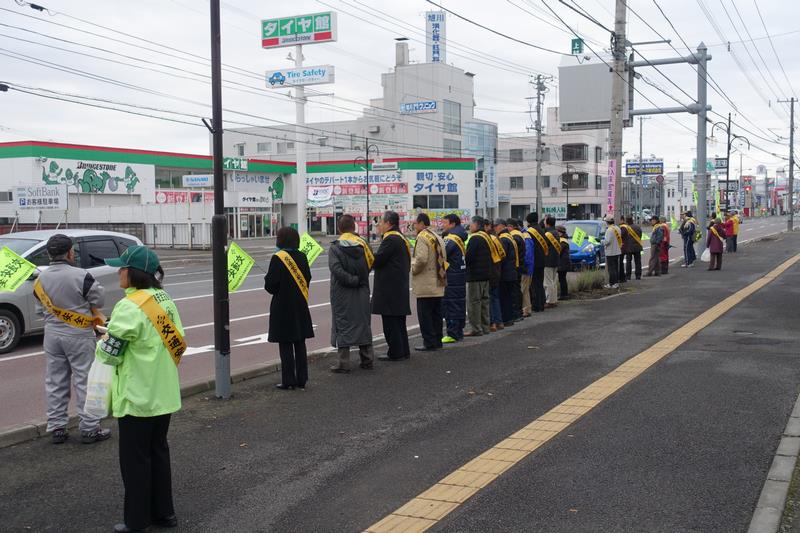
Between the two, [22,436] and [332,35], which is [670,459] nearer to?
[22,436]

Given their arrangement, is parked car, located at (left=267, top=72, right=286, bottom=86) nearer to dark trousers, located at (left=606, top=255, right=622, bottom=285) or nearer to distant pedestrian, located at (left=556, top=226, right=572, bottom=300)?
dark trousers, located at (left=606, top=255, right=622, bottom=285)

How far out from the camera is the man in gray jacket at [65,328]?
659 centimetres

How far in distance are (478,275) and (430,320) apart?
4.73ft

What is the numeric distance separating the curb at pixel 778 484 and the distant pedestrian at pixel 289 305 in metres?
4.67

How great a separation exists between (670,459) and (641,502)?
980 millimetres

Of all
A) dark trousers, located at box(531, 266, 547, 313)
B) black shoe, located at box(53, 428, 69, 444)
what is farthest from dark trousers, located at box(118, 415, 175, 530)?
dark trousers, located at box(531, 266, 547, 313)

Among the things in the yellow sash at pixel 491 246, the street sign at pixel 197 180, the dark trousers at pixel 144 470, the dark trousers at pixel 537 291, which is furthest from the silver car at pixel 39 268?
the street sign at pixel 197 180

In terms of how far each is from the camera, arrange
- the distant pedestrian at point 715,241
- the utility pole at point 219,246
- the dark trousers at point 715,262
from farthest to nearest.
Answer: the dark trousers at point 715,262 → the distant pedestrian at point 715,241 → the utility pole at point 219,246

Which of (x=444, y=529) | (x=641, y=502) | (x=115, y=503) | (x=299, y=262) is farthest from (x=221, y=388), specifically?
(x=641, y=502)

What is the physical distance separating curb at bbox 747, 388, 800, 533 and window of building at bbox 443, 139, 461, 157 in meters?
76.2

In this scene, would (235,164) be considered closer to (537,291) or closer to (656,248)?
(656,248)

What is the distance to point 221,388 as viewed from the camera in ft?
26.7

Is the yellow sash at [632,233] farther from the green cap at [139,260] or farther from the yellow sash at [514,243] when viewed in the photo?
the green cap at [139,260]

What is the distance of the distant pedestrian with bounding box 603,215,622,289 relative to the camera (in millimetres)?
18906
